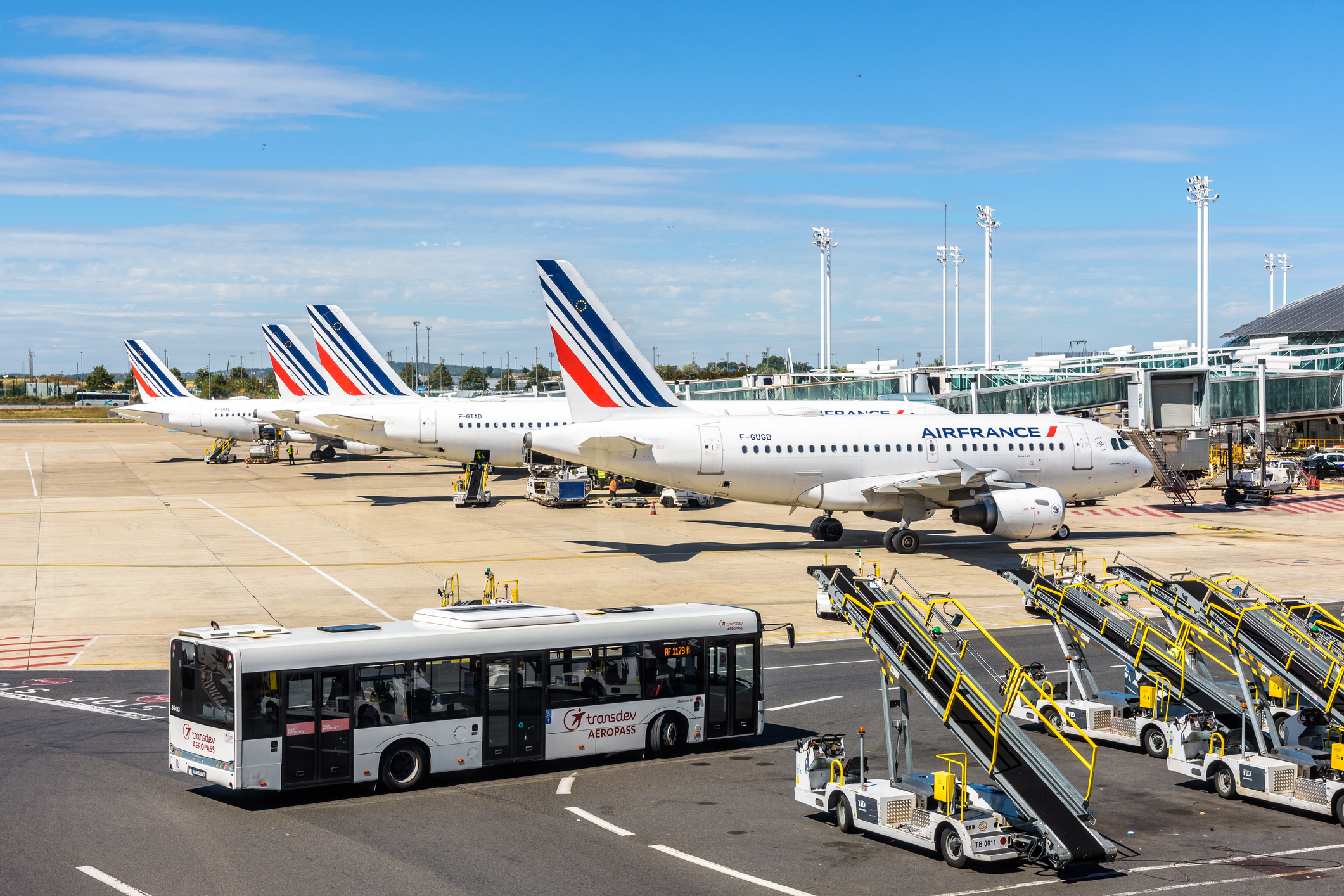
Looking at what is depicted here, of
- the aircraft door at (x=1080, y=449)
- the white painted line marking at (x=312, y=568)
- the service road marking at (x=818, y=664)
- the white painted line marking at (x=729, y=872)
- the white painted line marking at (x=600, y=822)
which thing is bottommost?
the service road marking at (x=818, y=664)

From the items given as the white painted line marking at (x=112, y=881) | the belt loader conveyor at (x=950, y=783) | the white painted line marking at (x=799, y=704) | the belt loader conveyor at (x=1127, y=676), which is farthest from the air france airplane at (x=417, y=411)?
the white painted line marking at (x=112, y=881)

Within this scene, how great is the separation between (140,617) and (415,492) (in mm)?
38494

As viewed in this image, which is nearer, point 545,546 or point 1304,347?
point 545,546

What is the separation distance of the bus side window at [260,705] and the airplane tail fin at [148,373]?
91284 millimetres

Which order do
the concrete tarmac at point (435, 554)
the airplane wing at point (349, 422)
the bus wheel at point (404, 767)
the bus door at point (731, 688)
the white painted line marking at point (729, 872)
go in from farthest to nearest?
the airplane wing at point (349, 422)
the concrete tarmac at point (435, 554)
the bus door at point (731, 688)
the bus wheel at point (404, 767)
the white painted line marking at point (729, 872)

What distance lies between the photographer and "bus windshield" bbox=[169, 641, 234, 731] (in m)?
17.3

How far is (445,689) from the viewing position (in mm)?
18609

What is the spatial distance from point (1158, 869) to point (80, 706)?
774 inches

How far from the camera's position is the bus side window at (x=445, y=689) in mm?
18438

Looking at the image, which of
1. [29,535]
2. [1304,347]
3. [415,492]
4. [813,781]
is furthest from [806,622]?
[1304,347]

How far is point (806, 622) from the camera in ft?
109

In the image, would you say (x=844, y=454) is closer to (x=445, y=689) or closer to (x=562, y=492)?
(x=562, y=492)

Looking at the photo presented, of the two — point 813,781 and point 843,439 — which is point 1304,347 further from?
point 813,781

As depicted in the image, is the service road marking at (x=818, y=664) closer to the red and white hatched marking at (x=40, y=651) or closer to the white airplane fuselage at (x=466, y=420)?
the red and white hatched marking at (x=40, y=651)
